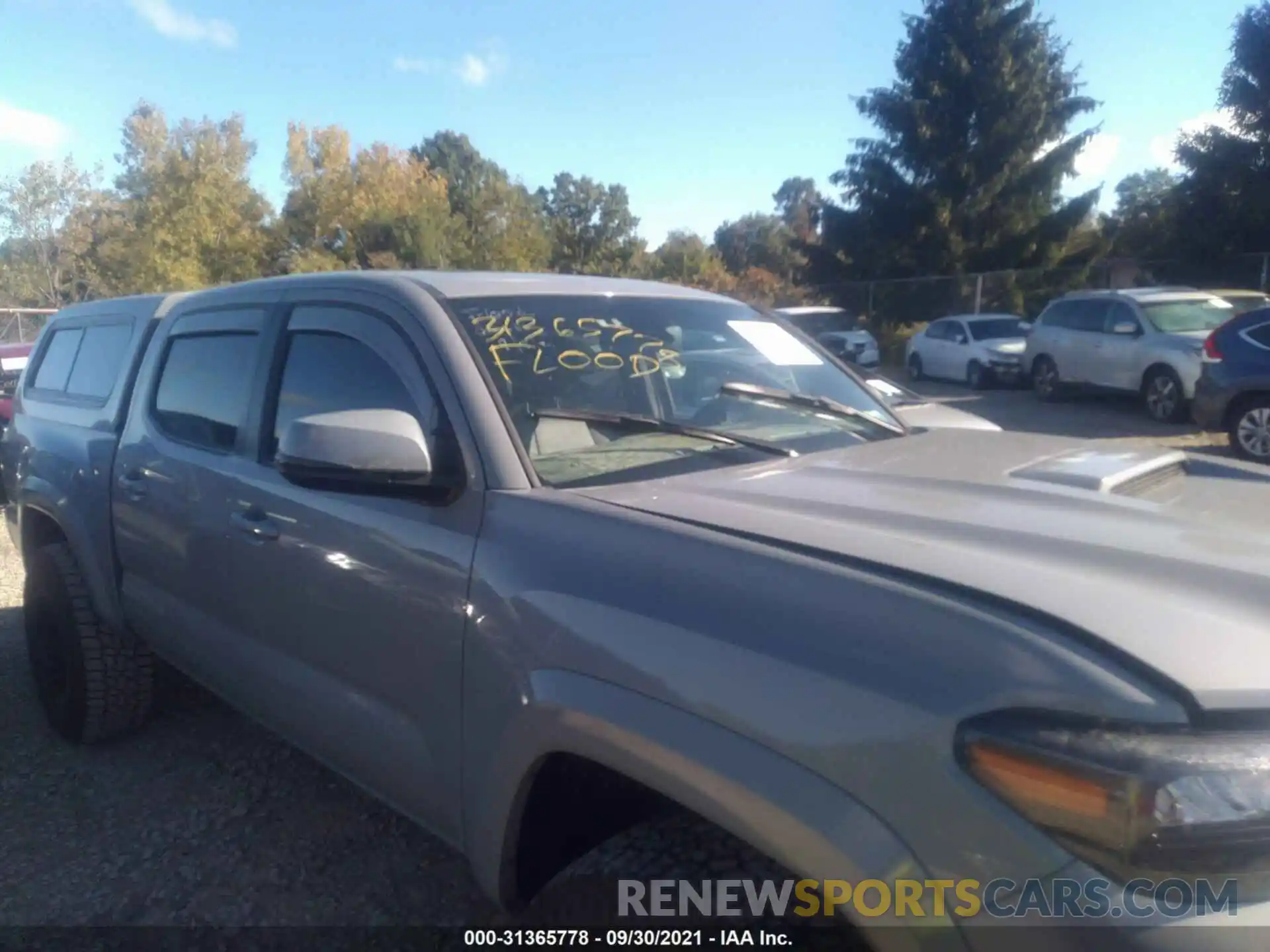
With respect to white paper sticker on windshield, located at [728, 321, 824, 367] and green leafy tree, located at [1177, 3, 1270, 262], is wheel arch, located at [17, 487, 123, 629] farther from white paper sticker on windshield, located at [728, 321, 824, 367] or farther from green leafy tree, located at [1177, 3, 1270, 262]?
green leafy tree, located at [1177, 3, 1270, 262]

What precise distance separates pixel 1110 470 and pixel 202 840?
2971mm

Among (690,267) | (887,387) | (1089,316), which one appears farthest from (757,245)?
(887,387)

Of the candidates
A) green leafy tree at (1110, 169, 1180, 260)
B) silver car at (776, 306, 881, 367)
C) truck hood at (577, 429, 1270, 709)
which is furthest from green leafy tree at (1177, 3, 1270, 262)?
truck hood at (577, 429, 1270, 709)

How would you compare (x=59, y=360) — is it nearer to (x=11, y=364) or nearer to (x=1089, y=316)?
(x=11, y=364)

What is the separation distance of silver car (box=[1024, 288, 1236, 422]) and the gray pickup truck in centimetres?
1111

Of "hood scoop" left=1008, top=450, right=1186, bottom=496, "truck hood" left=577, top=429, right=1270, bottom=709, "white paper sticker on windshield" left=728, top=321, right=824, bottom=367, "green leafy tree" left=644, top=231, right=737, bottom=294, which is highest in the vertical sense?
"green leafy tree" left=644, top=231, right=737, bottom=294

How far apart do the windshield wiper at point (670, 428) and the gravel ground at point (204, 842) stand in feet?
4.86

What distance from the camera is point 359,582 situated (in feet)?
7.95

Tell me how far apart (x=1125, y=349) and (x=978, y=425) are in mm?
10967

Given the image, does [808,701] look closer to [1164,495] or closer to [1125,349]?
[1164,495]

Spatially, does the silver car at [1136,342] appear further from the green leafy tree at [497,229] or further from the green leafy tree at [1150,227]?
the green leafy tree at [1150,227]

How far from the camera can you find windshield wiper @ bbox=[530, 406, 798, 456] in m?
2.54

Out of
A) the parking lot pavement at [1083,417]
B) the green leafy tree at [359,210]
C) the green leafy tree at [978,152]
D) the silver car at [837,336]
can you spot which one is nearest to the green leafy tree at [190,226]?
the green leafy tree at [359,210]

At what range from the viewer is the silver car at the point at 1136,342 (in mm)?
12656
